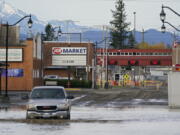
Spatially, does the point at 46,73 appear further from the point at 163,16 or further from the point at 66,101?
the point at 66,101

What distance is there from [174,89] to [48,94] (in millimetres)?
16012

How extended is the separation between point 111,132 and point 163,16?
2025 centimetres

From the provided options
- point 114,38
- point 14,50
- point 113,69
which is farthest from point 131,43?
point 14,50

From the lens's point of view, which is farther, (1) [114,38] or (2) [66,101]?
(1) [114,38]

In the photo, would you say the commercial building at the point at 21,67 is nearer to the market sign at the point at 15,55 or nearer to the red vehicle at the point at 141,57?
the market sign at the point at 15,55

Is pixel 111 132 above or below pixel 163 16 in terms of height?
below

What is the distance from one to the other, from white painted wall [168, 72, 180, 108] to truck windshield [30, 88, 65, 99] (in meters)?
15.2

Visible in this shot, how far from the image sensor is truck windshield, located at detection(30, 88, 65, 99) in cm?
2886

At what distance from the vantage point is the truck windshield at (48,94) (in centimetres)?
2886

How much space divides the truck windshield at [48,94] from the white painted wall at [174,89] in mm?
15195

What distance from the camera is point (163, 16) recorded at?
40.5 m

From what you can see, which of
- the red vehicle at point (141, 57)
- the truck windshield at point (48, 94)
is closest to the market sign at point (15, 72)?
the red vehicle at point (141, 57)

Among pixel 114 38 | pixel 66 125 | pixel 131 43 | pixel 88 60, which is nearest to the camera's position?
pixel 66 125

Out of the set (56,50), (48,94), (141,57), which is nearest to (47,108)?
(48,94)
